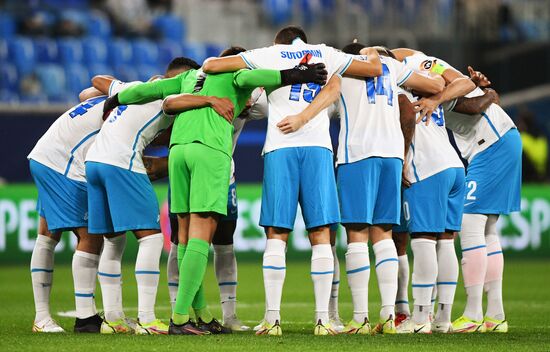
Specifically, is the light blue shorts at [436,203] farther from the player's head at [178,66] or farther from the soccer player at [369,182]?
the player's head at [178,66]

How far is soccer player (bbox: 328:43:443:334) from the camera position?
8250 millimetres

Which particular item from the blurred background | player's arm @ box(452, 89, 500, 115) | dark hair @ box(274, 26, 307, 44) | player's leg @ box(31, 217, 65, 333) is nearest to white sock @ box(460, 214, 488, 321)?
player's arm @ box(452, 89, 500, 115)

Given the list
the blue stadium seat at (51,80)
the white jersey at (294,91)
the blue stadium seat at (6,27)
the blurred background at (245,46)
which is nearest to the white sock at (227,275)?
the white jersey at (294,91)

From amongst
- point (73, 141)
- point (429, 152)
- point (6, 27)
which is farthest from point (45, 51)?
point (429, 152)

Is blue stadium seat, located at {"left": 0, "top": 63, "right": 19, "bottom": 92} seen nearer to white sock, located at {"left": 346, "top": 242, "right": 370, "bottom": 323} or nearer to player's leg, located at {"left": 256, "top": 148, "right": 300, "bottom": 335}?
player's leg, located at {"left": 256, "top": 148, "right": 300, "bottom": 335}

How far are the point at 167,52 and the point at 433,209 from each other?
13.6m

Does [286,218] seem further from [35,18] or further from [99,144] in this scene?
[35,18]

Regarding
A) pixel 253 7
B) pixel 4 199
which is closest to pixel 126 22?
pixel 253 7

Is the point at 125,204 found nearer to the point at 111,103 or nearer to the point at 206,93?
the point at 111,103

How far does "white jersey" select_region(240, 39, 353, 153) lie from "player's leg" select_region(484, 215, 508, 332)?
1.96 metres

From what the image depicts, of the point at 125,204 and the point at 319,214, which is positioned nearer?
the point at 319,214

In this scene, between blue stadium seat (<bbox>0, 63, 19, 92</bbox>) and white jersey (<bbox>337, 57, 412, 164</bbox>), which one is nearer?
white jersey (<bbox>337, 57, 412, 164</bbox>)

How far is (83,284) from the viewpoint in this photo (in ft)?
28.4

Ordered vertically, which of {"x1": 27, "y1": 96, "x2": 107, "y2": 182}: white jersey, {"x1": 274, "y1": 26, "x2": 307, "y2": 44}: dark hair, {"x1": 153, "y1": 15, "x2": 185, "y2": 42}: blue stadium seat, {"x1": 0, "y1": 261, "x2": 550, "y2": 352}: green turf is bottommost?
{"x1": 0, "y1": 261, "x2": 550, "y2": 352}: green turf
